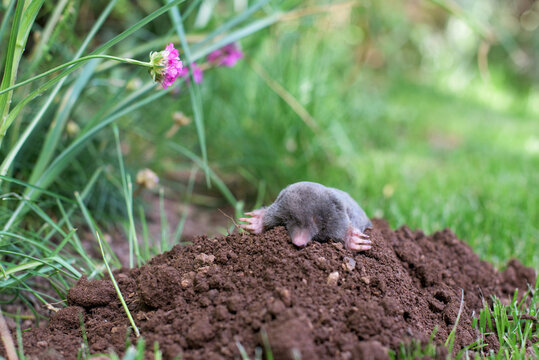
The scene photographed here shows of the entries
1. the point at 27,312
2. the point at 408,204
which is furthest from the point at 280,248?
the point at 408,204

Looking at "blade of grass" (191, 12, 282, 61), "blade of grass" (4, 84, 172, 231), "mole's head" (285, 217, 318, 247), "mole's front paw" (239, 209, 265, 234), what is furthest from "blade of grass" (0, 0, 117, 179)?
"mole's head" (285, 217, 318, 247)

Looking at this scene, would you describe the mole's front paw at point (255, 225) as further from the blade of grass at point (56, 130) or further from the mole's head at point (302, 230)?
the blade of grass at point (56, 130)

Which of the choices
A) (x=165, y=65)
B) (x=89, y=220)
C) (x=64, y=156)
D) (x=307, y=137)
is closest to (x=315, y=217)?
(x=165, y=65)

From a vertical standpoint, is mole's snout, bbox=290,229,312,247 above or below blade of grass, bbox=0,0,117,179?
below

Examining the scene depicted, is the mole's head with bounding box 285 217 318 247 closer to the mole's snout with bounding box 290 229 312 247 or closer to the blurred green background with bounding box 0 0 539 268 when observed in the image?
the mole's snout with bounding box 290 229 312 247

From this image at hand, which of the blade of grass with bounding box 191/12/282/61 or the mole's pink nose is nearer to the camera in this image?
the mole's pink nose

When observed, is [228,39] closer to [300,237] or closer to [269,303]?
[300,237]

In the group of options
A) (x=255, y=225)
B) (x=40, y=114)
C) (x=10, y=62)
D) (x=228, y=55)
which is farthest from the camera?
(x=228, y=55)
